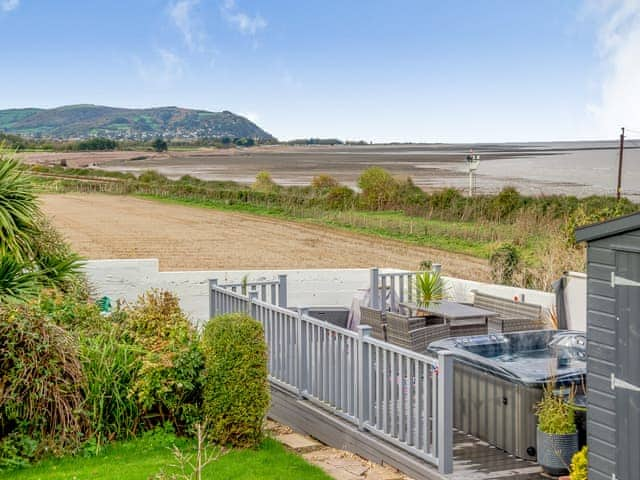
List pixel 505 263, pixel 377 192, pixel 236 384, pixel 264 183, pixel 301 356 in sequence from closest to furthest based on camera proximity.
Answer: pixel 236 384 < pixel 301 356 < pixel 505 263 < pixel 377 192 < pixel 264 183

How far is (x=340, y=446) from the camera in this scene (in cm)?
762

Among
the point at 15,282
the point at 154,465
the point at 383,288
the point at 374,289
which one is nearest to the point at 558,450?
the point at 154,465

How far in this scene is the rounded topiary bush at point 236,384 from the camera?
7.24m

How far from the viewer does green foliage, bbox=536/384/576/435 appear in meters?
6.35

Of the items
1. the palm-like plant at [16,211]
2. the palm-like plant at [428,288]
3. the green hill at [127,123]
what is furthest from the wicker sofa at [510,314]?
the green hill at [127,123]

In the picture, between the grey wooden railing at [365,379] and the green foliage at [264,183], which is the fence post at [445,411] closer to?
the grey wooden railing at [365,379]

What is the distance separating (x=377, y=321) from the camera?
9.90 m

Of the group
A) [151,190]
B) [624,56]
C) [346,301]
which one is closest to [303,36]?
[151,190]

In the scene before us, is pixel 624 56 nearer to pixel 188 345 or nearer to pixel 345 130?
pixel 188 345

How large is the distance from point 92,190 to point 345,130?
83.5ft

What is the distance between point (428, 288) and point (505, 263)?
13.9 ft

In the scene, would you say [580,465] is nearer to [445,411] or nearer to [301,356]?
[445,411]

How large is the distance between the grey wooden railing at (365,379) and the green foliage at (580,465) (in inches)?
33.7

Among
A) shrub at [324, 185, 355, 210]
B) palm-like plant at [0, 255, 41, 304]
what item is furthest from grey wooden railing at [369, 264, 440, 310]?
shrub at [324, 185, 355, 210]
